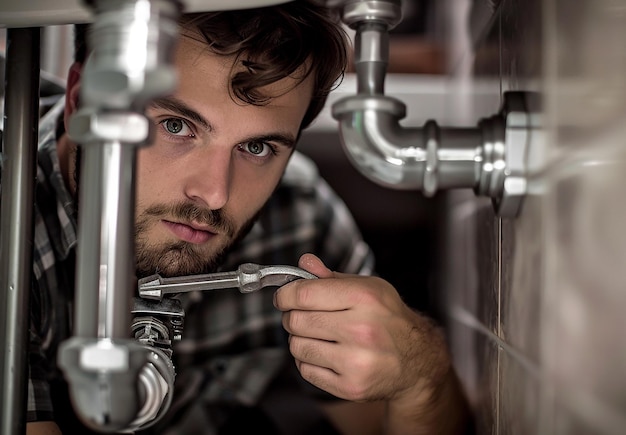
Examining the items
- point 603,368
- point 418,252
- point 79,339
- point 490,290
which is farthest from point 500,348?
point 418,252

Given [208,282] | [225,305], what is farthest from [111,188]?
[225,305]

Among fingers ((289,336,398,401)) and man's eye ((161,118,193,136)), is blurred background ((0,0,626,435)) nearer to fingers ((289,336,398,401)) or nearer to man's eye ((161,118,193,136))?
fingers ((289,336,398,401))

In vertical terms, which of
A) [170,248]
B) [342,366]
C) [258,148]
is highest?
[258,148]

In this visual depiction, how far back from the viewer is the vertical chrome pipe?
49cm

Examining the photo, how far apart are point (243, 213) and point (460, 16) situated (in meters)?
0.56

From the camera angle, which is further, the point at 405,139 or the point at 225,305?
the point at 225,305

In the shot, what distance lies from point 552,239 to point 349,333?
0.19 m

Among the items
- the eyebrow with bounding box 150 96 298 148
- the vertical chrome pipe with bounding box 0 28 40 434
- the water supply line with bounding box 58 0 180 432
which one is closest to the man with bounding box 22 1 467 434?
the eyebrow with bounding box 150 96 298 148

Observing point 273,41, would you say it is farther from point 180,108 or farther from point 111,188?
point 111,188

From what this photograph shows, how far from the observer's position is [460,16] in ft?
3.58

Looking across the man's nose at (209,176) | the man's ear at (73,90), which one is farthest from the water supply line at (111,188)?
the man's ear at (73,90)

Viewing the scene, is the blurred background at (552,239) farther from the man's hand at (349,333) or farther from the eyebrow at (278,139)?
the eyebrow at (278,139)

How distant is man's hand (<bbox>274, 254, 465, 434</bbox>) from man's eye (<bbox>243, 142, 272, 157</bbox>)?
6.1 inches

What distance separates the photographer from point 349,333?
0.56m
